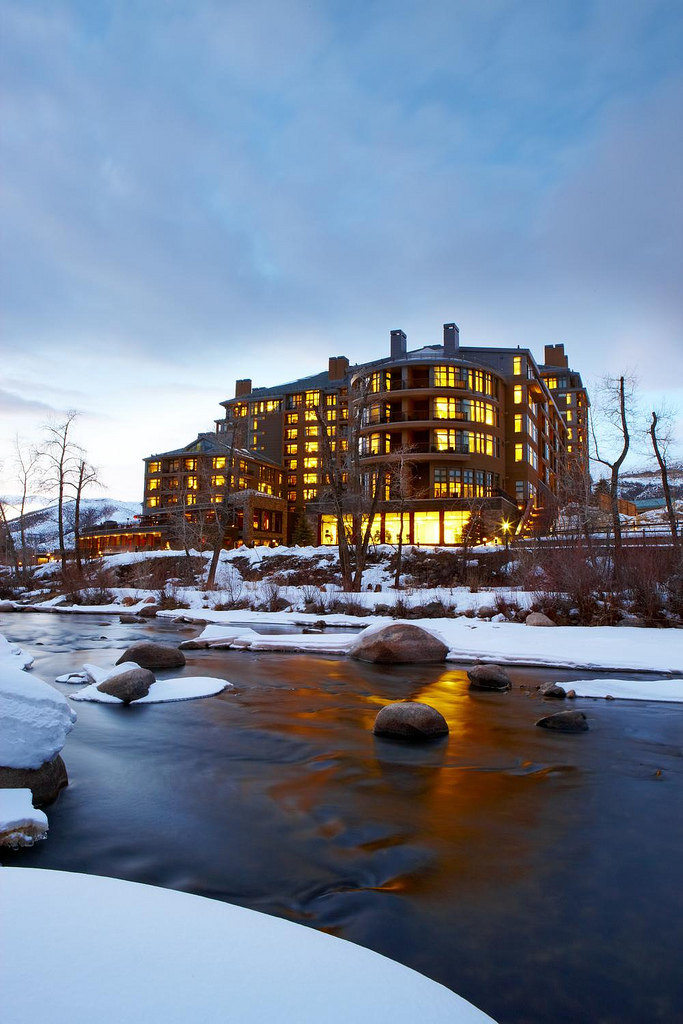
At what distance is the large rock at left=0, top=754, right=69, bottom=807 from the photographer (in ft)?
19.4

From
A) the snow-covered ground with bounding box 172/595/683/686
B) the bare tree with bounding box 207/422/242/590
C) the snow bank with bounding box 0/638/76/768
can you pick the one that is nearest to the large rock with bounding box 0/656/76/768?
the snow bank with bounding box 0/638/76/768

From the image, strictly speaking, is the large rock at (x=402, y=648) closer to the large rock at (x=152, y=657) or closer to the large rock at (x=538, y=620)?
the large rock at (x=152, y=657)

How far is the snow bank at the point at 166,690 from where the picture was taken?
37.4 ft

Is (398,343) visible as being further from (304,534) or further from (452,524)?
(304,534)

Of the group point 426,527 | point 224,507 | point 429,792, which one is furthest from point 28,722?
point 426,527

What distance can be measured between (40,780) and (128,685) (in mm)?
5112

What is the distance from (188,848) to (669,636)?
1507cm

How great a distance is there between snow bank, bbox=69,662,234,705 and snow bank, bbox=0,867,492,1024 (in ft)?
25.5

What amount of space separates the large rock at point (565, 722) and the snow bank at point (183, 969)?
6811 mm

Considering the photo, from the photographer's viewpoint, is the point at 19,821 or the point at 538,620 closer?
the point at 19,821

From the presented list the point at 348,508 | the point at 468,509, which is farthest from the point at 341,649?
the point at 468,509

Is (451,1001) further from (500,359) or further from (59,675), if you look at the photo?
(500,359)

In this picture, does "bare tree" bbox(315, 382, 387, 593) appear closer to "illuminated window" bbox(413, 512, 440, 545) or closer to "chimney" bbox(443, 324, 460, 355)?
"illuminated window" bbox(413, 512, 440, 545)

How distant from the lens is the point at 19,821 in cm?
538
